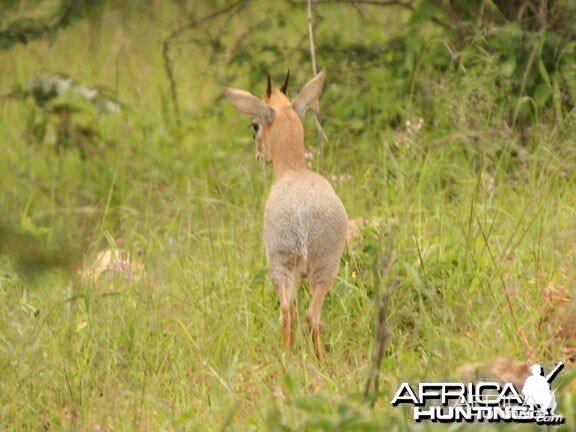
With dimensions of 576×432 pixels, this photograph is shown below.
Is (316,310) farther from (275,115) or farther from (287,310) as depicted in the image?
(275,115)

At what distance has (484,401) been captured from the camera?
324 cm

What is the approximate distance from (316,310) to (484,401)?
1264 mm

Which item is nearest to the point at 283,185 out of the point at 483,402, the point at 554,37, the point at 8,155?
the point at 483,402

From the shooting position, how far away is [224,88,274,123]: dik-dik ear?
4660 millimetres

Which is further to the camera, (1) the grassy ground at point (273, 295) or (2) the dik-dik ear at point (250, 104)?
(2) the dik-dik ear at point (250, 104)

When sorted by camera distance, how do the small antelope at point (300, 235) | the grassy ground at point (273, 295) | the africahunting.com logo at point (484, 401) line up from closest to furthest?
the africahunting.com logo at point (484, 401)
the grassy ground at point (273, 295)
the small antelope at point (300, 235)

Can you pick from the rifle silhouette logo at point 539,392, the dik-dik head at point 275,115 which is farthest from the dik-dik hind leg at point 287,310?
the rifle silhouette logo at point 539,392

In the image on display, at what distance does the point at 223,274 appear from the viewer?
4.87 meters

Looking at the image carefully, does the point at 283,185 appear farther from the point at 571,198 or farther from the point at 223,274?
the point at 571,198

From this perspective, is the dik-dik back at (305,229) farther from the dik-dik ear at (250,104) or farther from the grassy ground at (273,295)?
the dik-dik ear at (250,104)

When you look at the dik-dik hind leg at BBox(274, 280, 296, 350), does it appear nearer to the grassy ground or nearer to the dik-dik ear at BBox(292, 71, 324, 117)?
the grassy ground

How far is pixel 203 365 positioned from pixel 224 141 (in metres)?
3.02

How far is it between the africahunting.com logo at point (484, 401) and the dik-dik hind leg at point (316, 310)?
105cm

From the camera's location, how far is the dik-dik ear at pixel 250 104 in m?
4.66
